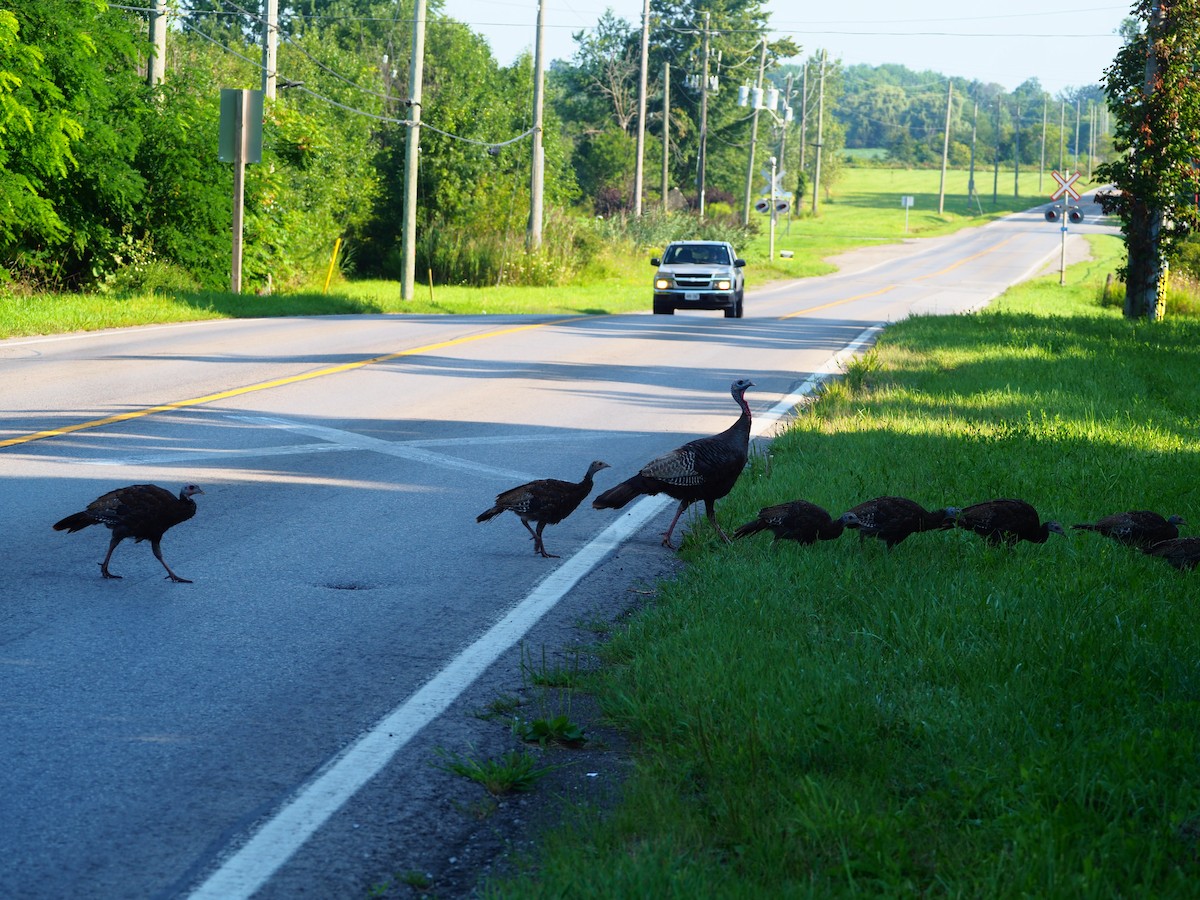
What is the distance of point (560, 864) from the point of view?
3.99m

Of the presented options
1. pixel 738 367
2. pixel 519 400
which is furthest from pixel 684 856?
pixel 738 367

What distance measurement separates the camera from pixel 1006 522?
7.75 meters

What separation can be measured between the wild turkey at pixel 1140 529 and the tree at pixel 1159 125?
1647 centimetres

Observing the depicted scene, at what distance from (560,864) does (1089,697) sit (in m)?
2.35

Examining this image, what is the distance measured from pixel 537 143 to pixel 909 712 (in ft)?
127

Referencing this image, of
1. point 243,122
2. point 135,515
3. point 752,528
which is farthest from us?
point 243,122

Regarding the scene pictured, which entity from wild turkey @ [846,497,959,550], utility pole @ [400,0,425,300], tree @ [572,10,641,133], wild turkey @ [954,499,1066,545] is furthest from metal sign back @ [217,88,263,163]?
tree @ [572,10,641,133]

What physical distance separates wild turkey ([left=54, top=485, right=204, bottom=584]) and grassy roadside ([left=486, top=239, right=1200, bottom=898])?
257 cm

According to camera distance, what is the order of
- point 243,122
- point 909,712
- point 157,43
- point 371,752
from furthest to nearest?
point 157,43, point 243,122, point 909,712, point 371,752

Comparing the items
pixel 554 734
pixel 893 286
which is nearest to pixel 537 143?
pixel 893 286

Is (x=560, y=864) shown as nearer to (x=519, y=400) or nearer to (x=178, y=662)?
(x=178, y=662)

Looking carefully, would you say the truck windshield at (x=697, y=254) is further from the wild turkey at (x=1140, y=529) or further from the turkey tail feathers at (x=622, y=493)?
the wild turkey at (x=1140, y=529)

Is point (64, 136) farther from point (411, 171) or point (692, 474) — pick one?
point (692, 474)

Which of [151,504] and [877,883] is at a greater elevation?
[151,504]
